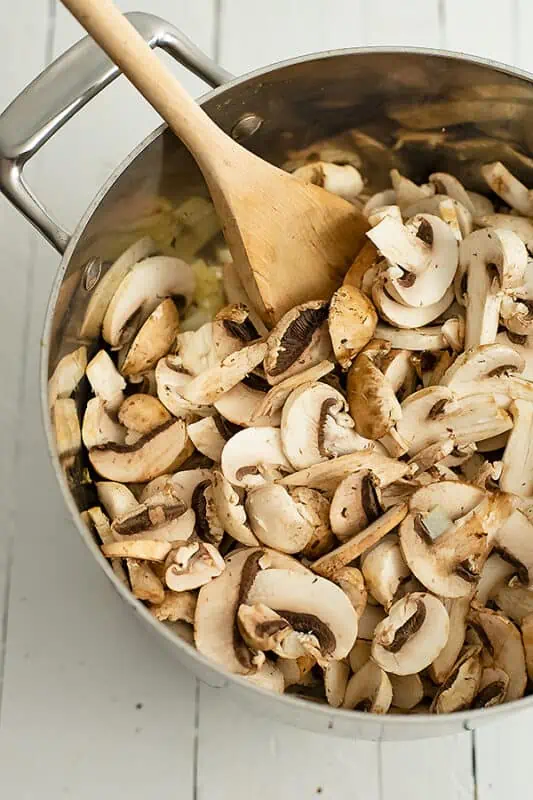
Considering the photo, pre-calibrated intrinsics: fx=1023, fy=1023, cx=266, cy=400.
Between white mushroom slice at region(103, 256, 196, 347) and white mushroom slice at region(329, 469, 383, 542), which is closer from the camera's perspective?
white mushroom slice at region(329, 469, 383, 542)

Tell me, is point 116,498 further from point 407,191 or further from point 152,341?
point 407,191

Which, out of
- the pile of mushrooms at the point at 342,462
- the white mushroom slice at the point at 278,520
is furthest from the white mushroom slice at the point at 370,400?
the white mushroom slice at the point at 278,520

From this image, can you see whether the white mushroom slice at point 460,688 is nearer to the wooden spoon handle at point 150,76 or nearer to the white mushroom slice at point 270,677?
the white mushroom slice at point 270,677

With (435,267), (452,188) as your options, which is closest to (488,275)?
(435,267)

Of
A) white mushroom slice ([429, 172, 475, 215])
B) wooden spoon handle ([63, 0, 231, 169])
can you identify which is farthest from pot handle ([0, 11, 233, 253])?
white mushroom slice ([429, 172, 475, 215])

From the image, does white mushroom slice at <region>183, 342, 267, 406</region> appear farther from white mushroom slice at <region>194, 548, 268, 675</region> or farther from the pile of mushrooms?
white mushroom slice at <region>194, 548, 268, 675</region>
